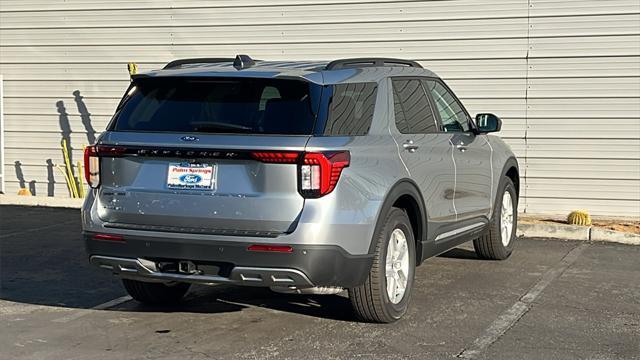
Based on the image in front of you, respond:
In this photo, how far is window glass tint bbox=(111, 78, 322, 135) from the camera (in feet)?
18.5

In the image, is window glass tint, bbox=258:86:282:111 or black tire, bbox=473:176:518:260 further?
black tire, bbox=473:176:518:260

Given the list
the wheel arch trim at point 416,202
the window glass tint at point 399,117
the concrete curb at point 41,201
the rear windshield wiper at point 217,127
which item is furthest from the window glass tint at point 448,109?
the concrete curb at point 41,201

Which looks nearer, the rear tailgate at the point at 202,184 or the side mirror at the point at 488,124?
the rear tailgate at the point at 202,184

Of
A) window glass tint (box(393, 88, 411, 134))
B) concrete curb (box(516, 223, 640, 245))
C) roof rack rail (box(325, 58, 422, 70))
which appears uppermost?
roof rack rail (box(325, 58, 422, 70))

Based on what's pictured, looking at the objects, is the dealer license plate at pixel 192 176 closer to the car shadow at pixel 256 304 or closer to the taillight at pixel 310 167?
the taillight at pixel 310 167

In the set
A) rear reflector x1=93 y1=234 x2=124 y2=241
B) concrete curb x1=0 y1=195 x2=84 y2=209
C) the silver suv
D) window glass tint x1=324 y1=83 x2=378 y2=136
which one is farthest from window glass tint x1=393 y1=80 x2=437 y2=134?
concrete curb x1=0 y1=195 x2=84 y2=209

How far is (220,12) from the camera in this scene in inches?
500

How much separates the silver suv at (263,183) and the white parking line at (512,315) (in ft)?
2.13

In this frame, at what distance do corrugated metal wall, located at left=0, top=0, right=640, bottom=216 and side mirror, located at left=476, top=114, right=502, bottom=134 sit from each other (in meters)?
3.60

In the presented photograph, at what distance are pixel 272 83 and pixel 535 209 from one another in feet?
21.4

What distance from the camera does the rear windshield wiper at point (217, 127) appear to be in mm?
5621

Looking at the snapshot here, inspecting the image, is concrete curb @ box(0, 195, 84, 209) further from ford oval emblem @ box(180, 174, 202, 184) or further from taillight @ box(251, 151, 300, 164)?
taillight @ box(251, 151, 300, 164)

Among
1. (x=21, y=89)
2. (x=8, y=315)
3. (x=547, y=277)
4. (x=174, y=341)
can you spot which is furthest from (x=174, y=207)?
(x=21, y=89)

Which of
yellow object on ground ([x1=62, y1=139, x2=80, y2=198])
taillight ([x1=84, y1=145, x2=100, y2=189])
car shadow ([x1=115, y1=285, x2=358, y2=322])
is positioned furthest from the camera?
yellow object on ground ([x1=62, y1=139, x2=80, y2=198])
